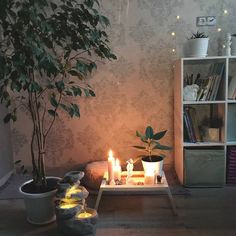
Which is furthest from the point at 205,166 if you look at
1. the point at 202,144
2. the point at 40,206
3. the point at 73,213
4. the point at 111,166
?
the point at 40,206

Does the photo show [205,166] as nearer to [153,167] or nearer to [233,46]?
[153,167]

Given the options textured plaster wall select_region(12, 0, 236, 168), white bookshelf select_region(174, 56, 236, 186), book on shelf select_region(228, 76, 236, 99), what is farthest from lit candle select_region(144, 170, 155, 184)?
book on shelf select_region(228, 76, 236, 99)

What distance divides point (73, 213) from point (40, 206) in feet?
0.94

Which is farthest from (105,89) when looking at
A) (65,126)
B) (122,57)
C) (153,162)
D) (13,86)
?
(13,86)

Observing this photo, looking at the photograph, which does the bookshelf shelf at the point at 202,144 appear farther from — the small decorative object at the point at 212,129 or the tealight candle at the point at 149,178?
the tealight candle at the point at 149,178

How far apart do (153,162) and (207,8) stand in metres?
1.45

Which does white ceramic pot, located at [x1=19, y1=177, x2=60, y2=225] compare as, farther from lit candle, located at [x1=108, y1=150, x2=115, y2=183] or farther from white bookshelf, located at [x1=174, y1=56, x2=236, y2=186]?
white bookshelf, located at [x1=174, y1=56, x2=236, y2=186]

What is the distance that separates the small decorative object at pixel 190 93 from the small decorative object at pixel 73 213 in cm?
112

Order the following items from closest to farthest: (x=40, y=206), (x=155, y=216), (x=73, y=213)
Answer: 1. (x=73, y=213)
2. (x=40, y=206)
3. (x=155, y=216)

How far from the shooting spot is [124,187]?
1675 millimetres

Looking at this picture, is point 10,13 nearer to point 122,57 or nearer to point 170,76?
point 122,57

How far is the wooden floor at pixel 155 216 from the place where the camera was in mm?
1508

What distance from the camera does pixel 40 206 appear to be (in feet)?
5.10

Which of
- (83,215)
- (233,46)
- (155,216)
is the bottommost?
(155,216)
